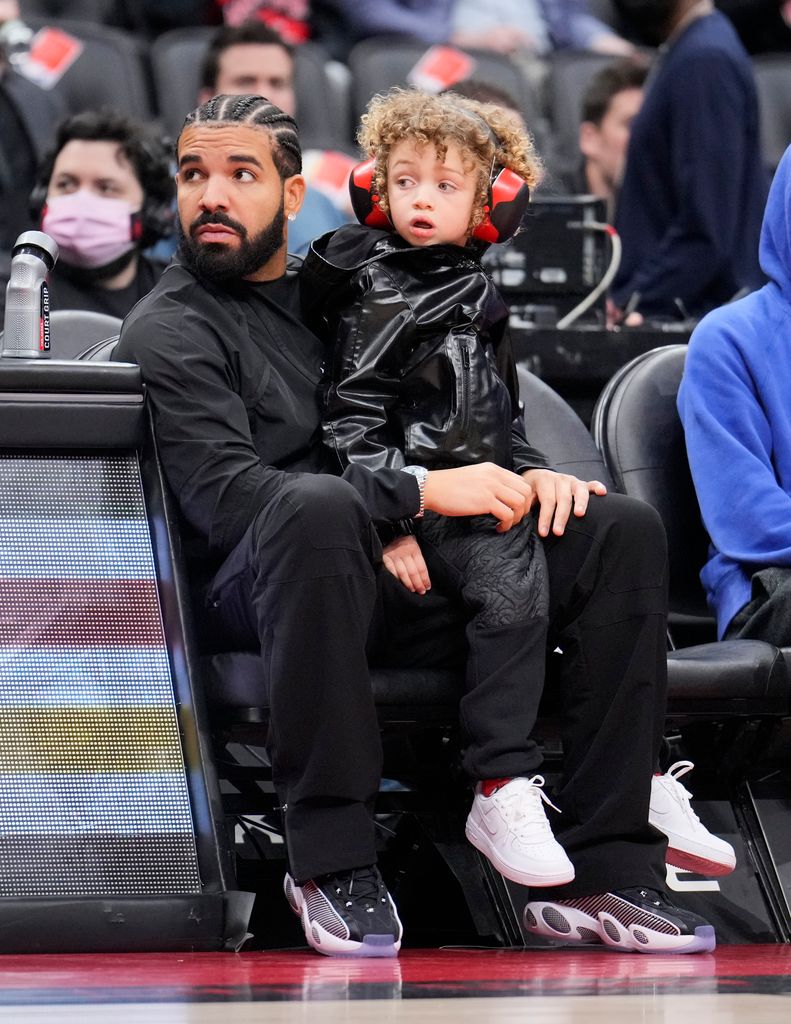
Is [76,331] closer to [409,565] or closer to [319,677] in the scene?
[409,565]

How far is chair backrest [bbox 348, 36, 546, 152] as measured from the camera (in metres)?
5.33

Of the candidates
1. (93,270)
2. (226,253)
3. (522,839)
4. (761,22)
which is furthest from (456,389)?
(761,22)

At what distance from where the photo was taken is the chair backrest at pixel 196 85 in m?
5.19

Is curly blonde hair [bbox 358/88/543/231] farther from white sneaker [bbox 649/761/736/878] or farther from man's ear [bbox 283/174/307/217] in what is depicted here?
white sneaker [bbox 649/761/736/878]

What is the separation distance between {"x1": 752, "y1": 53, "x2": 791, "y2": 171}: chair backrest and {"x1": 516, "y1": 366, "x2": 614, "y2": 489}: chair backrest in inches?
122

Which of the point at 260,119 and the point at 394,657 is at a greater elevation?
the point at 260,119

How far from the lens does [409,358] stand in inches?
90.4

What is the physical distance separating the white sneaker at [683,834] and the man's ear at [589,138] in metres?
3.07

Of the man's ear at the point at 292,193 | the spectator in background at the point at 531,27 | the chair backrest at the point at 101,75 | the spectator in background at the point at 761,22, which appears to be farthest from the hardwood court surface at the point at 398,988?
the spectator in background at the point at 761,22

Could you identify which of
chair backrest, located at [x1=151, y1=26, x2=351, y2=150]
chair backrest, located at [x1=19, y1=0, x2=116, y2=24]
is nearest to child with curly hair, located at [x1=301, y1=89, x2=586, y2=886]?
chair backrest, located at [x1=151, y1=26, x2=351, y2=150]

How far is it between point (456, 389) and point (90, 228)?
1645 millimetres

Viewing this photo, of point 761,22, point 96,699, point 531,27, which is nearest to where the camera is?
point 96,699

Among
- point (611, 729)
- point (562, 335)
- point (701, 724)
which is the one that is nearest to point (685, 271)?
point (562, 335)

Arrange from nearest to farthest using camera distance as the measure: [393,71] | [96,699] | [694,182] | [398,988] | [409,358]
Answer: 1. [398,988]
2. [96,699]
3. [409,358]
4. [694,182]
5. [393,71]
